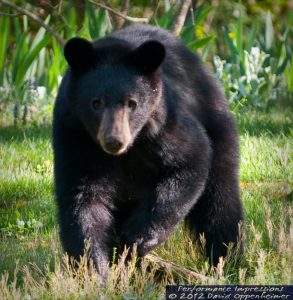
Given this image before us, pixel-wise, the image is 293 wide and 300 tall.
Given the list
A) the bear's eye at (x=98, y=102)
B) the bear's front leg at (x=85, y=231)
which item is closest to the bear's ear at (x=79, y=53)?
the bear's eye at (x=98, y=102)

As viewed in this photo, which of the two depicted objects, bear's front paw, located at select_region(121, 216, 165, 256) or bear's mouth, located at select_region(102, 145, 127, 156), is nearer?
bear's mouth, located at select_region(102, 145, 127, 156)

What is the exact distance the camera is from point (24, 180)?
24.6 ft

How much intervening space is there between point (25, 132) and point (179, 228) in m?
3.34

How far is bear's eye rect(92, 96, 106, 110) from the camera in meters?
4.80

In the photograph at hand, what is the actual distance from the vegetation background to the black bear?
0.89ft

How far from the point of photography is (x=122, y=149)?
15.5 feet

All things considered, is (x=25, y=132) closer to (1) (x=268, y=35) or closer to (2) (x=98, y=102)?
(1) (x=268, y=35)

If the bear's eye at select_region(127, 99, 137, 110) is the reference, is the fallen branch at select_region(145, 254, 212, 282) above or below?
below

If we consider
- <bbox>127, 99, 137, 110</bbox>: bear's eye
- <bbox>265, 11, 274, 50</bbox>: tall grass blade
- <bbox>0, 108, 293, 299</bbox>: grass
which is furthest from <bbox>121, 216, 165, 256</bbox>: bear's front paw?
<bbox>265, 11, 274, 50</bbox>: tall grass blade

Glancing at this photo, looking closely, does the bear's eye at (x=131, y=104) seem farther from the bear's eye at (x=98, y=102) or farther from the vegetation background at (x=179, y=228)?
the vegetation background at (x=179, y=228)

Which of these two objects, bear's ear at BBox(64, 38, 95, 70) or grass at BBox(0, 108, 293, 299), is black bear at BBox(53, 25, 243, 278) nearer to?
bear's ear at BBox(64, 38, 95, 70)

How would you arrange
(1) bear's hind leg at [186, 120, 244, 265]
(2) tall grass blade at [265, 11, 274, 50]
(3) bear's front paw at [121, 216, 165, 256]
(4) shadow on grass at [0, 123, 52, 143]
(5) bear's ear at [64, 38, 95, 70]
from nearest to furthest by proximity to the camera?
1. (5) bear's ear at [64, 38, 95, 70]
2. (3) bear's front paw at [121, 216, 165, 256]
3. (1) bear's hind leg at [186, 120, 244, 265]
4. (4) shadow on grass at [0, 123, 52, 143]
5. (2) tall grass blade at [265, 11, 274, 50]

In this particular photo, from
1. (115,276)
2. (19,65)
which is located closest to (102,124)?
(115,276)

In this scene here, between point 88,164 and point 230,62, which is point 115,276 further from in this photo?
point 230,62
